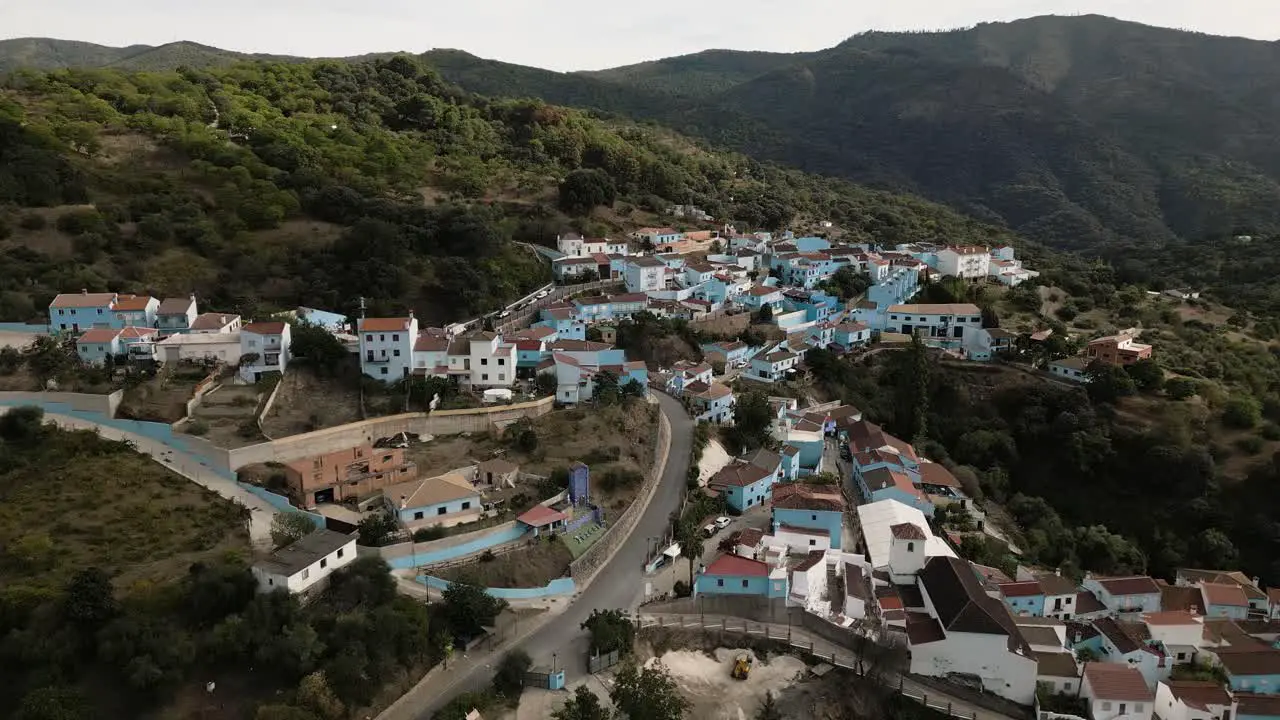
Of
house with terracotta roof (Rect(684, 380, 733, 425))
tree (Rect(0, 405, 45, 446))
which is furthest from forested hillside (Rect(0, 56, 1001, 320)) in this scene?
house with terracotta roof (Rect(684, 380, 733, 425))

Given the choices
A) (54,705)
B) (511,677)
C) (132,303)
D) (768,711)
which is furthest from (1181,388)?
(132,303)

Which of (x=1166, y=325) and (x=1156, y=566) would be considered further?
(x=1166, y=325)

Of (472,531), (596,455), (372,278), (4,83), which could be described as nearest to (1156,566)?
(596,455)

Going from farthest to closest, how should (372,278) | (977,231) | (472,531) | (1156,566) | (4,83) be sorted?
(977,231), (4,83), (372,278), (1156,566), (472,531)

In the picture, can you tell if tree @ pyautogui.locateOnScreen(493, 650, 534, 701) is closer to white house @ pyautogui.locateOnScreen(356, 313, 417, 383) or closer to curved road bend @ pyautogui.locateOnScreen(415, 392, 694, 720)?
curved road bend @ pyautogui.locateOnScreen(415, 392, 694, 720)

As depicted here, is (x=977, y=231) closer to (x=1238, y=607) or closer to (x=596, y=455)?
(x=1238, y=607)
